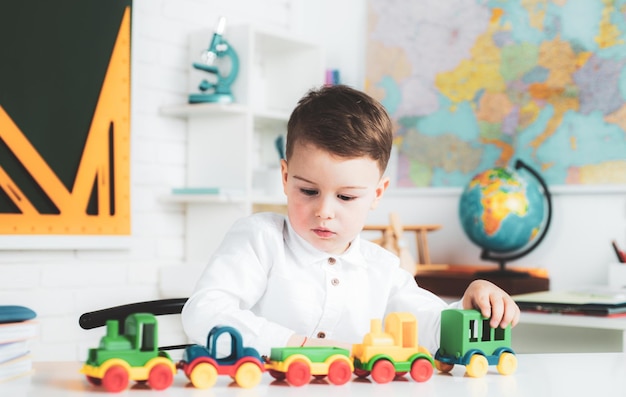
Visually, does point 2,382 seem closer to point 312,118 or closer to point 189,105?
point 312,118

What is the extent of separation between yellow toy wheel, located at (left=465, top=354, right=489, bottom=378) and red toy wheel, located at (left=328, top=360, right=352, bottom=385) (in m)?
0.19

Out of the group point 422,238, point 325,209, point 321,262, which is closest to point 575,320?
point 422,238

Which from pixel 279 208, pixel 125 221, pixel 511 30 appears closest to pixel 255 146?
pixel 279 208

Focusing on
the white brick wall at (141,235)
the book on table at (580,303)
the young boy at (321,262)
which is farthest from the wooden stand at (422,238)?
the young boy at (321,262)

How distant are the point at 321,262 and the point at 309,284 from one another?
42mm

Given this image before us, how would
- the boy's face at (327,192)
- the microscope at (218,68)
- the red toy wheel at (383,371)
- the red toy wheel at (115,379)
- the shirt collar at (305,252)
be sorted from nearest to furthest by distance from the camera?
the red toy wheel at (115,379)
the red toy wheel at (383,371)
the boy's face at (327,192)
the shirt collar at (305,252)
the microscope at (218,68)

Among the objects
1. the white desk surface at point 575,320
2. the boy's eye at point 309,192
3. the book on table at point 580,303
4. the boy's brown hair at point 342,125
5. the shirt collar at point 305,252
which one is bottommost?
the white desk surface at point 575,320

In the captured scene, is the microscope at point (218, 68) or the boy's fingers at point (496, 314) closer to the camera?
the boy's fingers at point (496, 314)

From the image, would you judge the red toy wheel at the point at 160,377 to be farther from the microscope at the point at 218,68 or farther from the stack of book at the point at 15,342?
the microscope at the point at 218,68

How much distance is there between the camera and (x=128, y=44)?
2.67 meters

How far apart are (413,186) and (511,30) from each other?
0.69 meters

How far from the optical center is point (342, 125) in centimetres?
120

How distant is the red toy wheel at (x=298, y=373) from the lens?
913mm

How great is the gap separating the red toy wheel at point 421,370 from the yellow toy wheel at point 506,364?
12 cm
